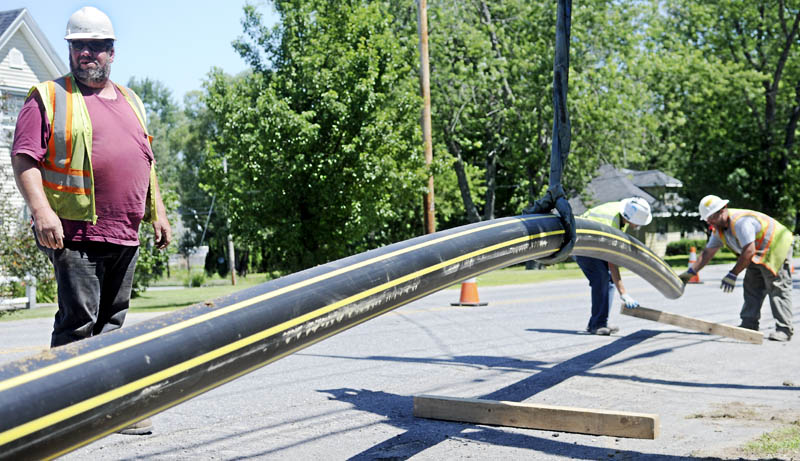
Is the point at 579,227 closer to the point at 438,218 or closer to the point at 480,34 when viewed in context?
the point at 480,34

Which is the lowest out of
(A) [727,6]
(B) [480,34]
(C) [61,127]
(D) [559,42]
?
(C) [61,127]

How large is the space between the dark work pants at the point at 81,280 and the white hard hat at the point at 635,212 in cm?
619

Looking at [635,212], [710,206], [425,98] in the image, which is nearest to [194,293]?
[425,98]

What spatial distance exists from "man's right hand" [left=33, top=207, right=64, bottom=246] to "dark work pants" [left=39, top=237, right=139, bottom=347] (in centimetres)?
16

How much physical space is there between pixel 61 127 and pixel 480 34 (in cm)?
2957

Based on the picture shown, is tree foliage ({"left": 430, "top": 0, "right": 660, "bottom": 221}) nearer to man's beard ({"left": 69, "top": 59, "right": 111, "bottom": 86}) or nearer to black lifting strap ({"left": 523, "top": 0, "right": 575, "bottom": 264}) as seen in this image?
black lifting strap ({"left": 523, "top": 0, "right": 575, "bottom": 264})

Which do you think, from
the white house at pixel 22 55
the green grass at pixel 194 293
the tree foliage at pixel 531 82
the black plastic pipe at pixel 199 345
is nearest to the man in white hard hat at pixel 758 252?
the green grass at pixel 194 293

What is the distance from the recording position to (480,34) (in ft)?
104

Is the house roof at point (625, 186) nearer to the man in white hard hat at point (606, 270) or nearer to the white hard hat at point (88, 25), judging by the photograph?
the man in white hard hat at point (606, 270)

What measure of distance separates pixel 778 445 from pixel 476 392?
2.22 metres

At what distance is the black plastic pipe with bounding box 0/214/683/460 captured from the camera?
217cm

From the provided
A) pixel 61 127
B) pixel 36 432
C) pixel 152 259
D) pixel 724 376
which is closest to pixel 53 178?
pixel 61 127

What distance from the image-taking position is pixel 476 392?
5.88m

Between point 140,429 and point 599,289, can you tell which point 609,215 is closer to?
point 599,289
